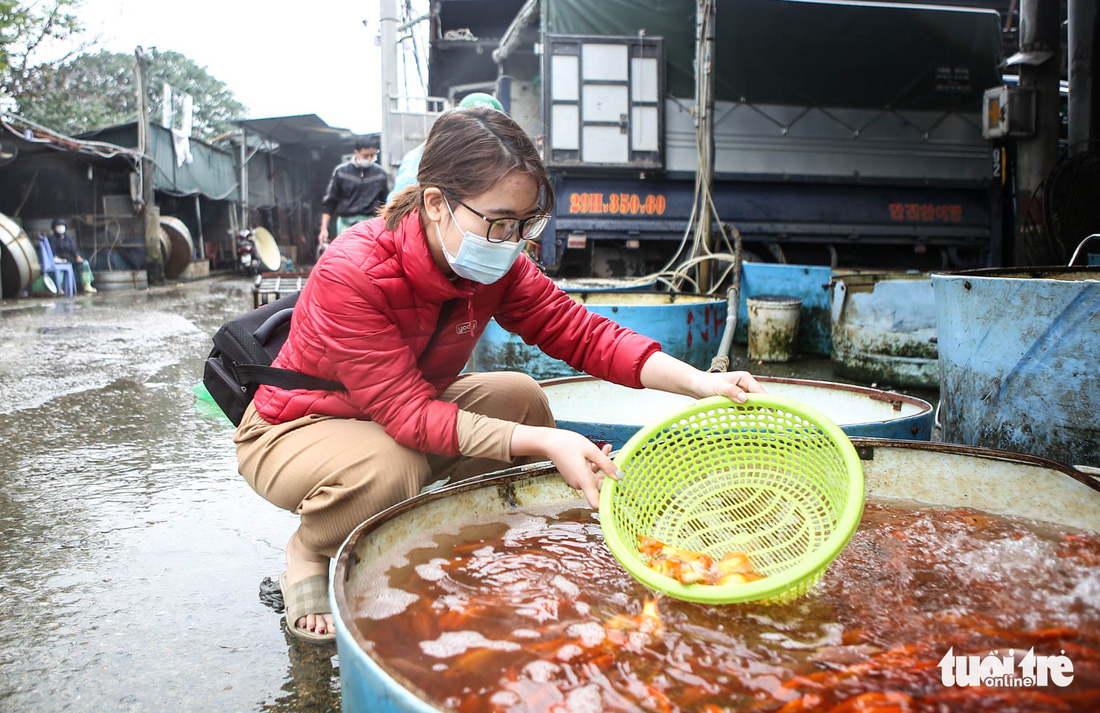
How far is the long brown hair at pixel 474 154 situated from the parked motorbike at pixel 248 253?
60.6ft

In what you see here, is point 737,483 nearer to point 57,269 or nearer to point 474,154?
point 474,154

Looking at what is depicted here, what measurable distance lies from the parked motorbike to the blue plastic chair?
4557 mm

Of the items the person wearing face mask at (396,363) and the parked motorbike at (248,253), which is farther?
the parked motorbike at (248,253)

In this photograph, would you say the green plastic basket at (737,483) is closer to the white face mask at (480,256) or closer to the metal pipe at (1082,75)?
the white face mask at (480,256)

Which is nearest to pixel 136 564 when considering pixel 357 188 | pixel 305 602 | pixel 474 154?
pixel 305 602

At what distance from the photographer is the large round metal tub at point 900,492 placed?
1.60 m

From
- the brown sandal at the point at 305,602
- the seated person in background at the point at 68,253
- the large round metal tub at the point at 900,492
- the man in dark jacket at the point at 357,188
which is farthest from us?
the seated person in background at the point at 68,253

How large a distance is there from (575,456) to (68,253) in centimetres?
1573

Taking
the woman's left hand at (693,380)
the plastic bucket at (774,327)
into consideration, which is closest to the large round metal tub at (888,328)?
the plastic bucket at (774,327)

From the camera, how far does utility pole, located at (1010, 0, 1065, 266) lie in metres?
6.07

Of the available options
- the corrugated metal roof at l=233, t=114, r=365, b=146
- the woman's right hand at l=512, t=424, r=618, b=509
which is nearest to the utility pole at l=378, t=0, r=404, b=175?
the corrugated metal roof at l=233, t=114, r=365, b=146

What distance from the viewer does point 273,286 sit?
22.4 ft

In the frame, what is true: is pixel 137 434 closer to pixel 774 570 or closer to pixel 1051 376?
pixel 774 570

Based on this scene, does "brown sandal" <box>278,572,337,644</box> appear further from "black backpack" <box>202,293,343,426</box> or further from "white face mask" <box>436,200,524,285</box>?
"white face mask" <box>436,200,524,285</box>
